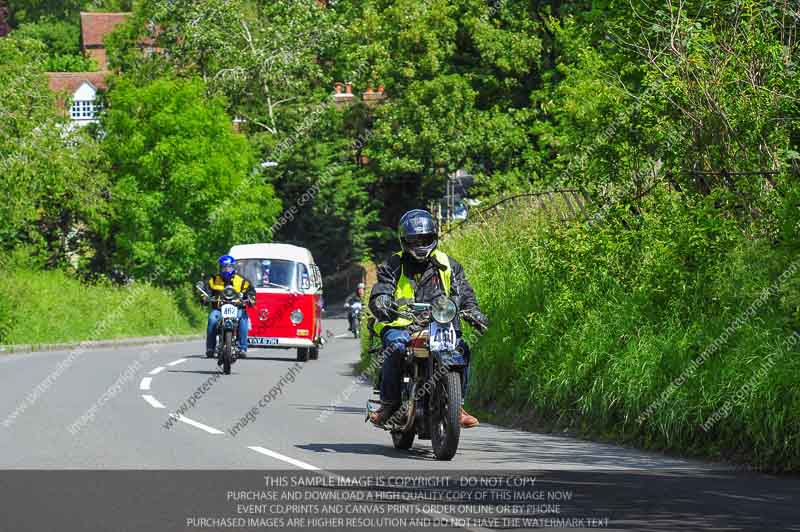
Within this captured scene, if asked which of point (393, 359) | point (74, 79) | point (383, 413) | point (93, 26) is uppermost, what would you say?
point (93, 26)

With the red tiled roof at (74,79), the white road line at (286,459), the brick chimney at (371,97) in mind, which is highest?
the red tiled roof at (74,79)

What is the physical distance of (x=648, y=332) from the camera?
1541cm

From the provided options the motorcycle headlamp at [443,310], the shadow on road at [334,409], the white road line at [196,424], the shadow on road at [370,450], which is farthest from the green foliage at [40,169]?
the motorcycle headlamp at [443,310]

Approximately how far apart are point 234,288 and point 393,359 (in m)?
13.9

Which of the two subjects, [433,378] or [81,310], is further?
[81,310]

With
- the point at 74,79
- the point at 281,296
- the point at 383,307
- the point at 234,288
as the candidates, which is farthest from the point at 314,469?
the point at 74,79

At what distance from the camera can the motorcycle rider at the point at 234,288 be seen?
2692 cm

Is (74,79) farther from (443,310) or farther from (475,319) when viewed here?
(443,310)

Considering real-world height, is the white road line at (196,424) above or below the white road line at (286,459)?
below

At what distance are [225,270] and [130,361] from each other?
5.43 meters

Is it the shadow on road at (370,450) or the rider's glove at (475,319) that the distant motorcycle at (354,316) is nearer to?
the shadow on road at (370,450)

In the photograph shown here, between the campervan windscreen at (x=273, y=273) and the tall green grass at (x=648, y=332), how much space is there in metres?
13.1

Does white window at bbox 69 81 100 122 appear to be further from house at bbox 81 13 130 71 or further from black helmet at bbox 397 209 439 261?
black helmet at bbox 397 209 439 261

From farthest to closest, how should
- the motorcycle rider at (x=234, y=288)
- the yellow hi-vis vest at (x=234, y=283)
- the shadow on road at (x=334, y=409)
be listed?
1. the yellow hi-vis vest at (x=234, y=283)
2. the motorcycle rider at (x=234, y=288)
3. the shadow on road at (x=334, y=409)
